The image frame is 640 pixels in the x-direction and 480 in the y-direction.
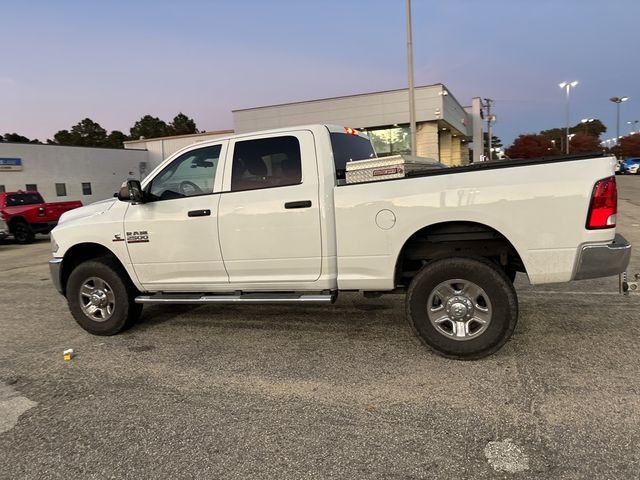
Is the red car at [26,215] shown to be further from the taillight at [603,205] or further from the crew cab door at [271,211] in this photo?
the taillight at [603,205]

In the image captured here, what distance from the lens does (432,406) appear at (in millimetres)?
3404

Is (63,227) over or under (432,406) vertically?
over

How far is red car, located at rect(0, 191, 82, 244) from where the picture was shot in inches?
649

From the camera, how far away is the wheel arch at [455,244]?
4141mm

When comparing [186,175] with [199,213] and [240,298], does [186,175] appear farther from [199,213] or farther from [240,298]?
[240,298]

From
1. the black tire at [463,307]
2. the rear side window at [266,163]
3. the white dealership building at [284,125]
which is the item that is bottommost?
the black tire at [463,307]

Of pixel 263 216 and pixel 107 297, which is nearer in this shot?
pixel 263 216

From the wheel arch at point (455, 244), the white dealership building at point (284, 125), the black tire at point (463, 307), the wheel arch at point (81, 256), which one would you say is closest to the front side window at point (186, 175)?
the wheel arch at point (81, 256)

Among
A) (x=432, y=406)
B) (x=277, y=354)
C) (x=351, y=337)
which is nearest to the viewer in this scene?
(x=432, y=406)

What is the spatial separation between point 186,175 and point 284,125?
2754 centimetres

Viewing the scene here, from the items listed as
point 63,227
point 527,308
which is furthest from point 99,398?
point 527,308

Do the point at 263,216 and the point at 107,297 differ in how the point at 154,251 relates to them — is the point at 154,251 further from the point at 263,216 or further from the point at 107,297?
the point at 263,216

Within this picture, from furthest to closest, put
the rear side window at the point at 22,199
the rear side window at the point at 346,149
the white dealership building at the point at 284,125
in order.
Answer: the white dealership building at the point at 284,125 < the rear side window at the point at 22,199 < the rear side window at the point at 346,149

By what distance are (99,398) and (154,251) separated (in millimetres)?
1678
